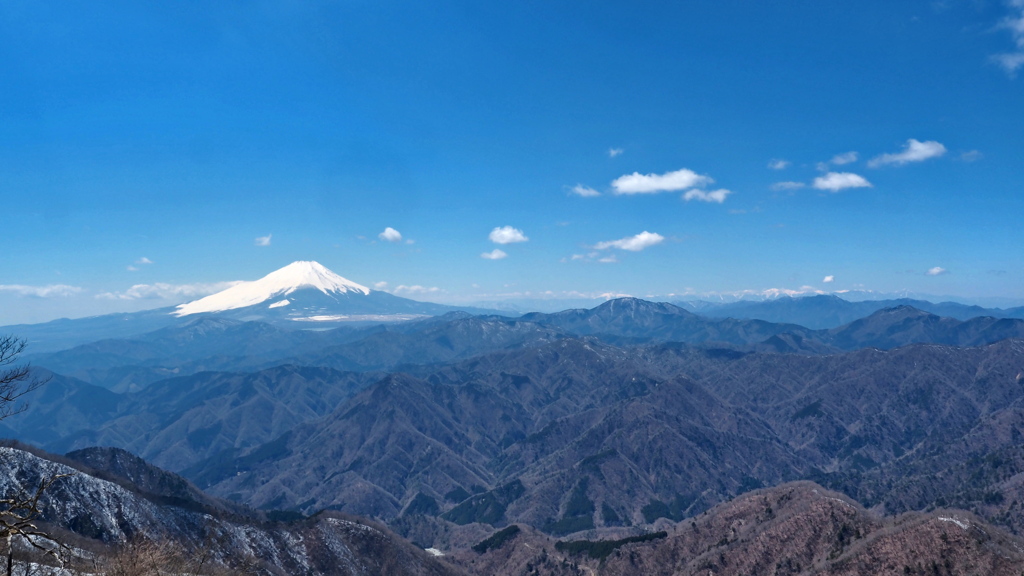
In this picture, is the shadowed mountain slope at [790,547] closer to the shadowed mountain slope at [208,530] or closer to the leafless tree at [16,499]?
the shadowed mountain slope at [208,530]

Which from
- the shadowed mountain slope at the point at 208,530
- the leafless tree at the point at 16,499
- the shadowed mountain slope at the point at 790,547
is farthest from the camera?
the shadowed mountain slope at the point at 208,530

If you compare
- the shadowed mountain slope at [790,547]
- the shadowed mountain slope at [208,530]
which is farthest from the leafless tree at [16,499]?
the shadowed mountain slope at [790,547]

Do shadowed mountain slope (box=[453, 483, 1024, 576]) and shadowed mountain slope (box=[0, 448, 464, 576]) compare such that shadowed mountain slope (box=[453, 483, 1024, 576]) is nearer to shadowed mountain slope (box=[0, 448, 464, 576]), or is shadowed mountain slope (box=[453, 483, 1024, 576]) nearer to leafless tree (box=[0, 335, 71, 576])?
shadowed mountain slope (box=[0, 448, 464, 576])

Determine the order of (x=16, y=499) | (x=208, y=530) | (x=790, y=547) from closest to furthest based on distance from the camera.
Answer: (x=16, y=499)
(x=208, y=530)
(x=790, y=547)

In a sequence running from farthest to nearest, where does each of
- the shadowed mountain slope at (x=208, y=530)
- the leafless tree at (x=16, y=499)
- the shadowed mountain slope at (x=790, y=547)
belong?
the shadowed mountain slope at (x=208, y=530) → the shadowed mountain slope at (x=790, y=547) → the leafless tree at (x=16, y=499)

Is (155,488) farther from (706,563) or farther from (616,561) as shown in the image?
(706,563)

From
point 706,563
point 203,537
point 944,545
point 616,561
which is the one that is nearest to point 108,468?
point 203,537

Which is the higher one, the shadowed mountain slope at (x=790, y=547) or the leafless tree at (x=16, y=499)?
the leafless tree at (x=16, y=499)

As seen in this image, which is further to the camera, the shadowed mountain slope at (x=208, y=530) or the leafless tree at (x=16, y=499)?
the shadowed mountain slope at (x=208, y=530)

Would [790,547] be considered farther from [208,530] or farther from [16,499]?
[16,499]

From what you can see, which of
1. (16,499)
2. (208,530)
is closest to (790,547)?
(208,530)

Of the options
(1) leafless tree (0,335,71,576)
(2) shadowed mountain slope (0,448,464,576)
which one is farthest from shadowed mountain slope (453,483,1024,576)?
(1) leafless tree (0,335,71,576)
